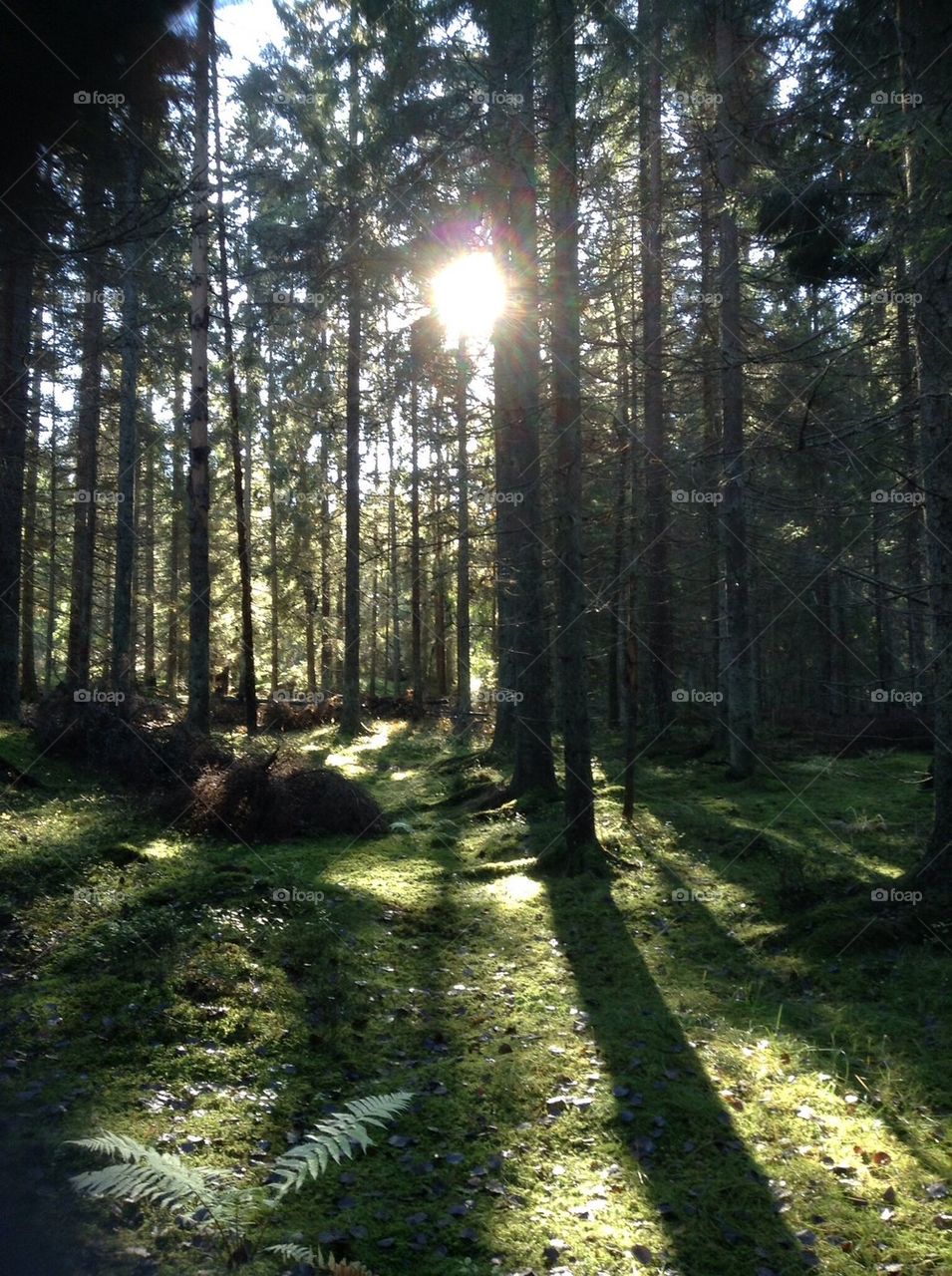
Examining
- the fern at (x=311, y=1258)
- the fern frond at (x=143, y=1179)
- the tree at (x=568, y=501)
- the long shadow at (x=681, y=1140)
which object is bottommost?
the long shadow at (x=681, y=1140)

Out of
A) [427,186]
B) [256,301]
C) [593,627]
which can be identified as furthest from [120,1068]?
[593,627]

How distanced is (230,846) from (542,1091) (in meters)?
6.16

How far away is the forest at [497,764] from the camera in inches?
157

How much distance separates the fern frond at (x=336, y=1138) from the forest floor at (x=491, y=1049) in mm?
122

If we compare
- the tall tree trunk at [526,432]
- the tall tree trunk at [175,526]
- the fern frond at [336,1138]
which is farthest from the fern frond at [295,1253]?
the tall tree trunk at [175,526]

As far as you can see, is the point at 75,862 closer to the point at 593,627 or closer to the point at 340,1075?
the point at 340,1075

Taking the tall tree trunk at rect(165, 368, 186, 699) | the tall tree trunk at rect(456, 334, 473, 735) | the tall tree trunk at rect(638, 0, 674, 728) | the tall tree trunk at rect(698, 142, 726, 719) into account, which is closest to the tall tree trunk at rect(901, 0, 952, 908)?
A: the tall tree trunk at rect(638, 0, 674, 728)

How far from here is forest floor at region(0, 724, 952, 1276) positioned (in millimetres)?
4023

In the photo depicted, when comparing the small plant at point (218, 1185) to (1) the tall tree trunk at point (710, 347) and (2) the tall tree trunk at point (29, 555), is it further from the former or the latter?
(2) the tall tree trunk at point (29, 555)

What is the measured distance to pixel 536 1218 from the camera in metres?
4.16

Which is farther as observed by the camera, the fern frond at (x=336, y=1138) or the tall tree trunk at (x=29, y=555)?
the tall tree trunk at (x=29, y=555)

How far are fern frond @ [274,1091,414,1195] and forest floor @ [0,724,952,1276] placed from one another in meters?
0.12

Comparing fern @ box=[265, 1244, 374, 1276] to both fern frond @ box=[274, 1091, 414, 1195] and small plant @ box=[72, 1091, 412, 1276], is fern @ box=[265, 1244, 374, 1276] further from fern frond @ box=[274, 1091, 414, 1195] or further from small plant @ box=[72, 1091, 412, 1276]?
fern frond @ box=[274, 1091, 414, 1195]

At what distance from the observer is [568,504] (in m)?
10.0
